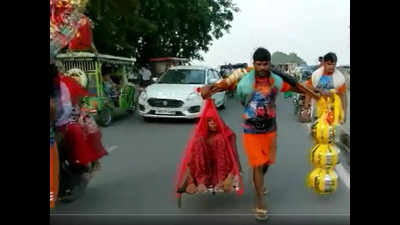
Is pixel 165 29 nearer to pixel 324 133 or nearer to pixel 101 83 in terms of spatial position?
pixel 101 83

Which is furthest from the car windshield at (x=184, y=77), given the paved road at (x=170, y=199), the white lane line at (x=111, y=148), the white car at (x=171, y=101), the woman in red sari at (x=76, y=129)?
the woman in red sari at (x=76, y=129)

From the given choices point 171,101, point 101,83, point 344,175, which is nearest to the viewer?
point 344,175

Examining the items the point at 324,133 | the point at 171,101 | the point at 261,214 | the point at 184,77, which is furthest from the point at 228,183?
the point at 184,77

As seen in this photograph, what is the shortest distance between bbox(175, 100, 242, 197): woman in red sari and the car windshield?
7842mm

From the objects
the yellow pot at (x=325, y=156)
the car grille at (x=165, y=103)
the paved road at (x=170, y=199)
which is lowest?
the paved road at (x=170, y=199)

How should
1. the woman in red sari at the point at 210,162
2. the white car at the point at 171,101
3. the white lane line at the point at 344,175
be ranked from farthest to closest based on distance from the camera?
the white car at the point at 171,101, the white lane line at the point at 344,175, the woman in red sari at the point at 210,162

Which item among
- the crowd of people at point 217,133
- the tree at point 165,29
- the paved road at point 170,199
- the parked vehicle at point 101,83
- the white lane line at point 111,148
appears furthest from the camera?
the tree at point 165,29

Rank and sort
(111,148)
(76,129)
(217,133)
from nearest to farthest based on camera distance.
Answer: (217,133) < (76,129) < (111,148)

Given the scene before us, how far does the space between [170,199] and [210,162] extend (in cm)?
79

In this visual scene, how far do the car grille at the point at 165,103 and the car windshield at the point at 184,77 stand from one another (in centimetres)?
120

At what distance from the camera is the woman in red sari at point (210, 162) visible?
4.75 meters

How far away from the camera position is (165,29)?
1423 centimetres

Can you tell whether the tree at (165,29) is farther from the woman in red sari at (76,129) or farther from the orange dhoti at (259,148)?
the orange dhoti at (259,148)

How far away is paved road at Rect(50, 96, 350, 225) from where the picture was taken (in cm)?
464
